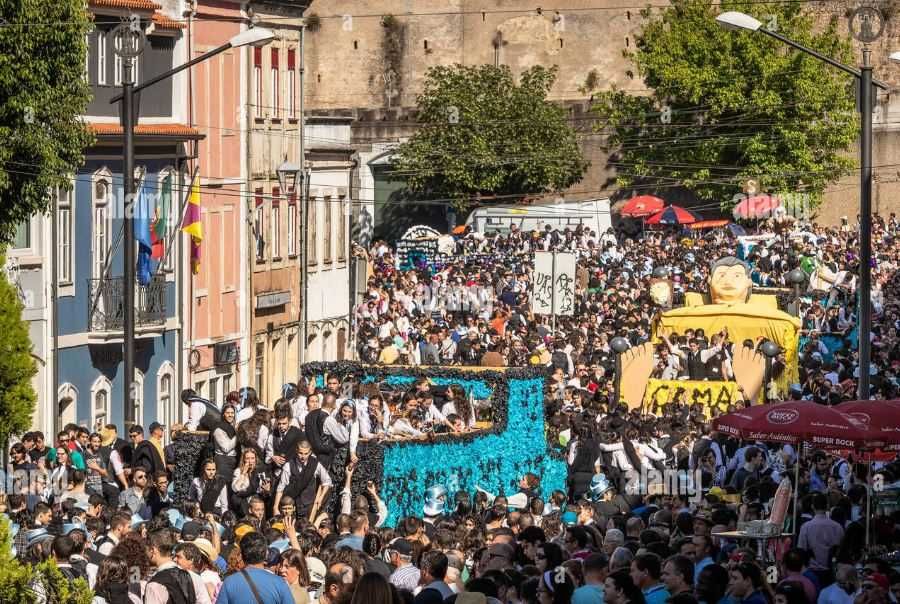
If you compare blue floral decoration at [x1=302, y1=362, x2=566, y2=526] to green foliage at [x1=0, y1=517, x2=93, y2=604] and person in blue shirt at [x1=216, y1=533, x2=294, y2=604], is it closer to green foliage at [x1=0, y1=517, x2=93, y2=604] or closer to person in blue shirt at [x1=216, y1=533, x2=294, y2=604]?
person in blue shirt at [x1=216, y1=533, x2=294, y2=604]

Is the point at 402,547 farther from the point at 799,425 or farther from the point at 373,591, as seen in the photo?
the point at 799,425

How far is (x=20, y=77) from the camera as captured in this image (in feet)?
81.4

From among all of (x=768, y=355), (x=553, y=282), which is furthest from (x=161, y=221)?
(x=768, y=355)

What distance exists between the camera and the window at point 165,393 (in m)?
37.1

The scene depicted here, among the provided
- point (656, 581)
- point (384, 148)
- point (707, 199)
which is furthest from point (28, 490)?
point (384, 148)

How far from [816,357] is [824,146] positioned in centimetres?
3399

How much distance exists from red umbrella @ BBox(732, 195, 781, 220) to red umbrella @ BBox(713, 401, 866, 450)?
139 feet

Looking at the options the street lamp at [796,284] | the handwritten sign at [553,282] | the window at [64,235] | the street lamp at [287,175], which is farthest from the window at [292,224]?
the window at [64,235]

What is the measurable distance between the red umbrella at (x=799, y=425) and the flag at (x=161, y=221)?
55.6 feet

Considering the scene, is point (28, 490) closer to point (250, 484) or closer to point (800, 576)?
point (250, 484)

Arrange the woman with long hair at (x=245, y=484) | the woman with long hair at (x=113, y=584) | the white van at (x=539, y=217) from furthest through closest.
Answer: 1. the white van at (x=539, y=217)
2. the woman with long hair at (x=245, y=484)
3. the woman with long hair at (x=113, y=584)

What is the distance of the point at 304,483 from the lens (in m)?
22.0

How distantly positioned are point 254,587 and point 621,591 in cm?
209

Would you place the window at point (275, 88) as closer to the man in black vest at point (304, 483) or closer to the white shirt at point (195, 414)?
the white shirt at point (195, 414)
